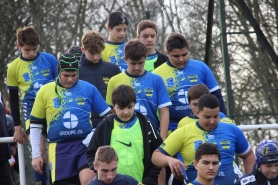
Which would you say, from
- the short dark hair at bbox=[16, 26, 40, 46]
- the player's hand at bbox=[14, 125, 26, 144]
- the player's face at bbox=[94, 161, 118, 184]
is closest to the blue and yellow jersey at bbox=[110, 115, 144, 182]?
the player's face at bbox=[94, 161, 118, 184]

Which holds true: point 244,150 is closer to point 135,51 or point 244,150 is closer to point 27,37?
point 135,51

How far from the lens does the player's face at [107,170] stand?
731 centimetres

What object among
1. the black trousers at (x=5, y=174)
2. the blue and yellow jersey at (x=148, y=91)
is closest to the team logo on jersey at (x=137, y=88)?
the blue and yellow jersey at (x=148, y=91)

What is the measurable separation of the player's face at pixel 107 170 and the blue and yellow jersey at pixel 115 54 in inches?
104

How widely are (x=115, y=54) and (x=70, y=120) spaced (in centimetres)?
173

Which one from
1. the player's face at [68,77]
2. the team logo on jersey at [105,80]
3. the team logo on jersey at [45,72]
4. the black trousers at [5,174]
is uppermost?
the team logo on jersey at [45,72]

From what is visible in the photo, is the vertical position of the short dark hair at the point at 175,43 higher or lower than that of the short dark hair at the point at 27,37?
lower

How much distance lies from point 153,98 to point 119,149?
107cm

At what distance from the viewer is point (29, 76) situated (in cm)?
927

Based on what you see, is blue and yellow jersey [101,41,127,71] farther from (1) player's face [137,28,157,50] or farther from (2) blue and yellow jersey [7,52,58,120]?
(2) blue and yellow jersey [7,52,58,120]

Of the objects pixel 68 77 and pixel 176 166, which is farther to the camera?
pixel 68 77

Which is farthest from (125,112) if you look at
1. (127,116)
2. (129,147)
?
(129,147)

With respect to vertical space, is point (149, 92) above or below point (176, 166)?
above

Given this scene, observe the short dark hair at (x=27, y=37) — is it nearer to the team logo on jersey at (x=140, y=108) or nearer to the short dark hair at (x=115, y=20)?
the short dark hair at (x=115, y=20)
